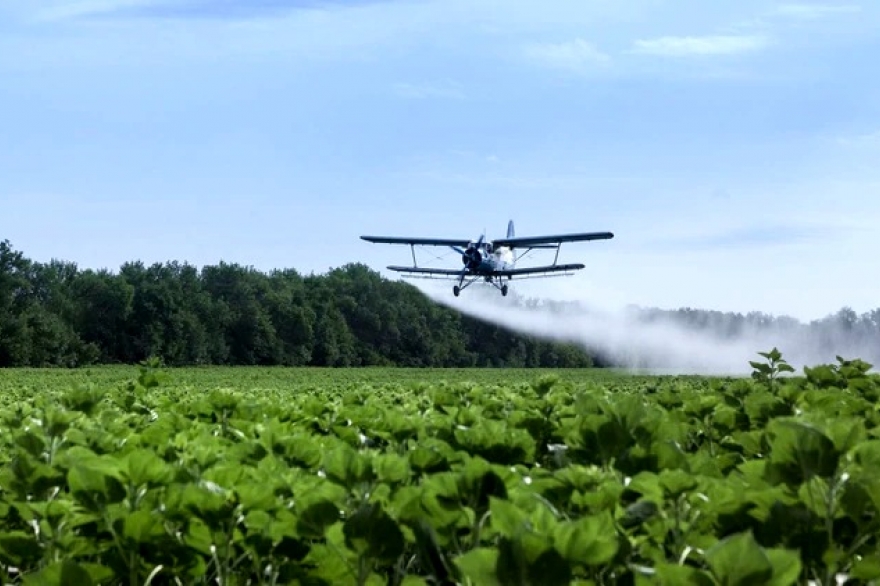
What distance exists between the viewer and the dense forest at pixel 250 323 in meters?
95.8

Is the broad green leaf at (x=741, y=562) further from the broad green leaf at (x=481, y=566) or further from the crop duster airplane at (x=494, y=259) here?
the crop duster airplane at (x=494, y=259)

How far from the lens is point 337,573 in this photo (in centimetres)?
189

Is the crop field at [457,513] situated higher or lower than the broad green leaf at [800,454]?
lower

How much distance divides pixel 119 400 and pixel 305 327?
114m

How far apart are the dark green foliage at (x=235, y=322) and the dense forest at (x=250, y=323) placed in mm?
110

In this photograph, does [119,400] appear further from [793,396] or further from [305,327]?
[305,327]

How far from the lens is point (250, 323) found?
115438mm

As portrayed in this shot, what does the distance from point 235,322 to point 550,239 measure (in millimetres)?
63299

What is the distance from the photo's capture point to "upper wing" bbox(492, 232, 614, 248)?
5488 cm

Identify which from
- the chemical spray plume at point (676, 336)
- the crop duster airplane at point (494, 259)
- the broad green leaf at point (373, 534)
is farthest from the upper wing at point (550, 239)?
the broad green leaf at point (373, 534)

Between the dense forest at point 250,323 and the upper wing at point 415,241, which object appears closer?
the upper wing at point 415,241

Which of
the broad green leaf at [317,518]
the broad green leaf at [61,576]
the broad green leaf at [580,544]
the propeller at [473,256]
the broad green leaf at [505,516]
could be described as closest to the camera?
the broad green leaf at [580,544]

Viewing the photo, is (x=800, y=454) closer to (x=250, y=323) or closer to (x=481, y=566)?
(x=481, y=566)

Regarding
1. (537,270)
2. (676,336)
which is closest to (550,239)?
(537,270)
